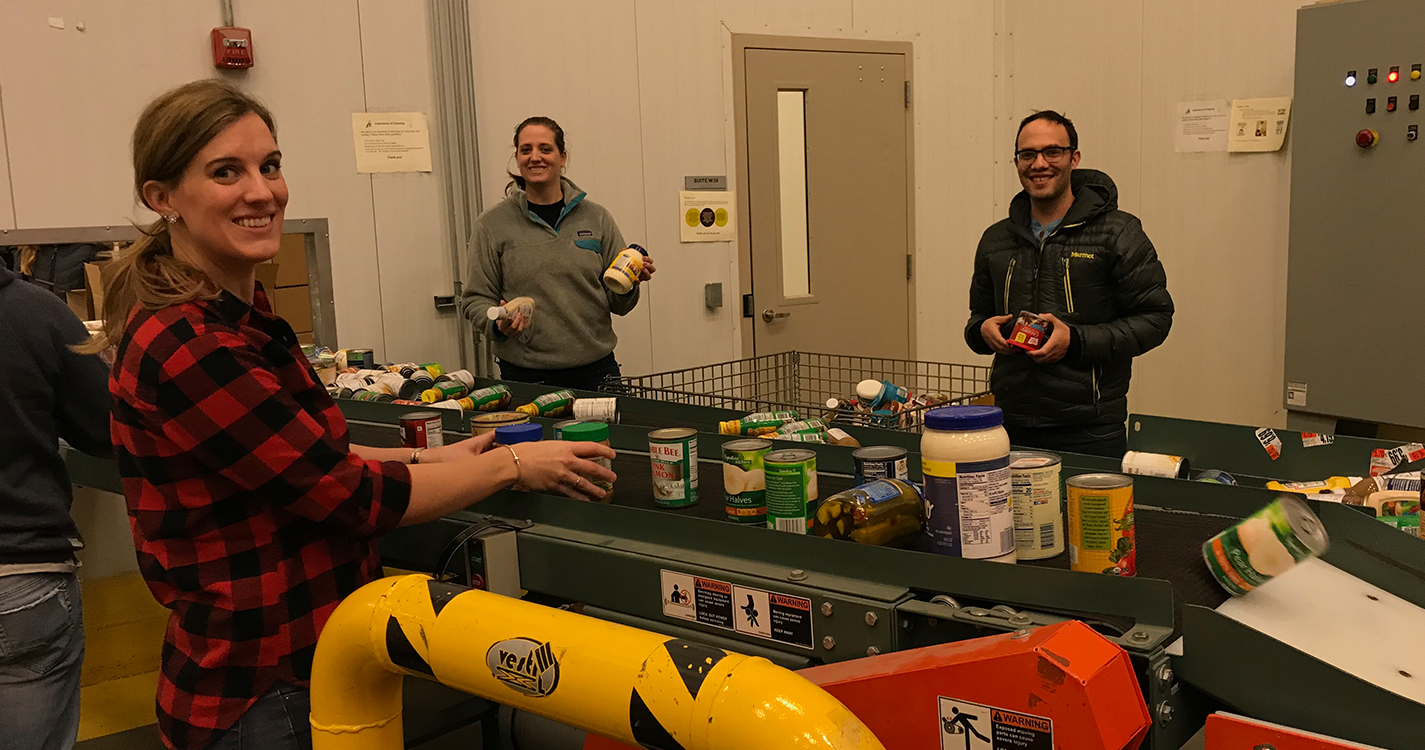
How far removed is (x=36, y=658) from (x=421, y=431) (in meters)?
0.82

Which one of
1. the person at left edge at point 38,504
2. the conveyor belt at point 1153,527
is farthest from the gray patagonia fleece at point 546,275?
the person at left edge at point 38,504

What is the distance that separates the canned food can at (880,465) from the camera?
160 cm

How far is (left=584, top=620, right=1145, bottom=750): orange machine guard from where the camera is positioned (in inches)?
42.2

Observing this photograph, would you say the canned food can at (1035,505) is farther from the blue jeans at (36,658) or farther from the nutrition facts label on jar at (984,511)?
the blue jeans at (36,658)

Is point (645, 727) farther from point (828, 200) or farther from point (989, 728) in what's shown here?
point (828, 200)

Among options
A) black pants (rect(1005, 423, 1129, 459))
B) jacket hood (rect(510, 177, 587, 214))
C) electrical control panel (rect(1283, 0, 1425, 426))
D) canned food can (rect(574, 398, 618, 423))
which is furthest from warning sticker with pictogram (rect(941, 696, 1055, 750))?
electrical control panel (rect(1283, 0, 1425, 426))

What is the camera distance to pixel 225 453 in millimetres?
1392

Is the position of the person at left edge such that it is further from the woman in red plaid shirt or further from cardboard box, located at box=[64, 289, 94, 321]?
cardboard box, located at box=[64, 289, 94, 321]

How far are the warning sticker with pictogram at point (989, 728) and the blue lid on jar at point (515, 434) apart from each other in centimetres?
91

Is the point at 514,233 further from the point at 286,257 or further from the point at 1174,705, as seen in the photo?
the point at 1174,705

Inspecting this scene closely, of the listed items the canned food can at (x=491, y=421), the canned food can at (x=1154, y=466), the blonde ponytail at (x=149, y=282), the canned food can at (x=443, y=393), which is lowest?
the canned food can at (x=1154, y=466)

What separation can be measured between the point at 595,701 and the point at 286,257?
11.2 feet

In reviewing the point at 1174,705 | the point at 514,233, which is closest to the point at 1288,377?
the point at 514,233

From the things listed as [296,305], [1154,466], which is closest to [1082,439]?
[1154,466]
